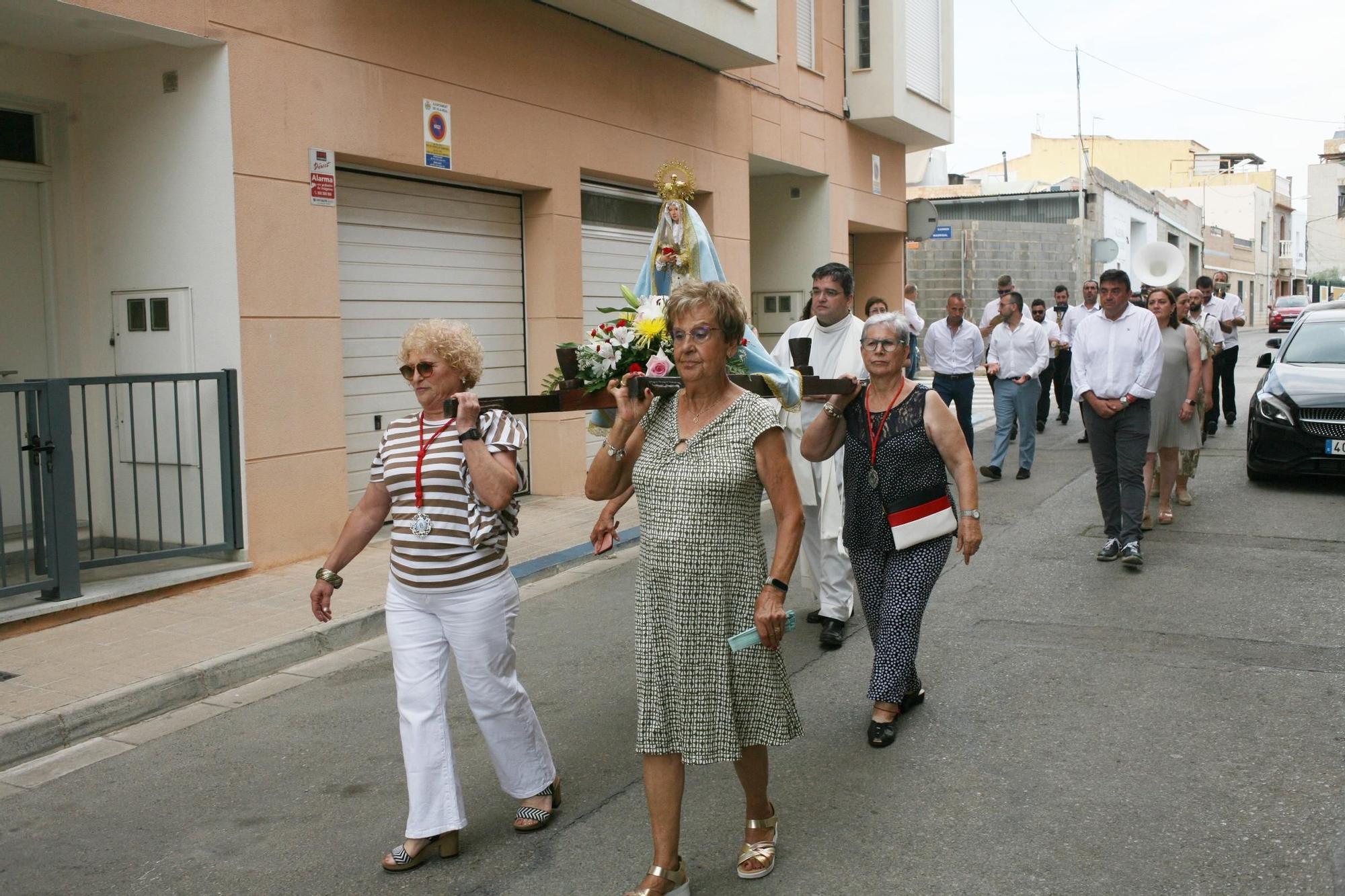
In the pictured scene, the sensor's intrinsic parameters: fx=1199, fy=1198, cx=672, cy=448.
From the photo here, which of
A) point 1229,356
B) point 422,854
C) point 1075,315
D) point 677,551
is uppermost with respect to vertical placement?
point 1075,315

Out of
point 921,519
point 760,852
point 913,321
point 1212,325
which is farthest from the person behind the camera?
point 1212,325

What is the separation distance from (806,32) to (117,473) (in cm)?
1109

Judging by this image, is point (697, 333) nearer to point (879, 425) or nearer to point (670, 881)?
point (670, 881)

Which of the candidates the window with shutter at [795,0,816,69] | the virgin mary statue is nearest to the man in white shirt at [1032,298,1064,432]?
the window with shutter at [795,0,816,69]

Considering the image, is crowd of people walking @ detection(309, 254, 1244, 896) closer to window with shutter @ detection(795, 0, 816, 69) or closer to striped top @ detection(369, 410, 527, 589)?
striped top @ detection(369, 410, 527, 589)

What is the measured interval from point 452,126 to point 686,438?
7053mm

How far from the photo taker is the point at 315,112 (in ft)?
28.2

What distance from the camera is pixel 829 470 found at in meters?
6.51

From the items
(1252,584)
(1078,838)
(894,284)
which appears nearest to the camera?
(1078,838)

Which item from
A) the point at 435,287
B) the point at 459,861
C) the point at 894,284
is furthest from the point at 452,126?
the point at 894,284

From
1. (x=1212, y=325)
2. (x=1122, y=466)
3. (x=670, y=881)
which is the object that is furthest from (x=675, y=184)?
(x=1212, y=325)

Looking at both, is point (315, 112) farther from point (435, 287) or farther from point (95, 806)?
point (95, 806)

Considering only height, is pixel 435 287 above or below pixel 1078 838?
above

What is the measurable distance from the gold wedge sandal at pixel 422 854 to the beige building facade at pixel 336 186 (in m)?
4.74
